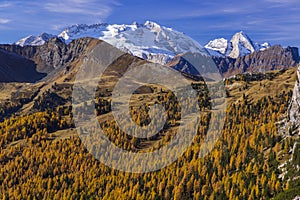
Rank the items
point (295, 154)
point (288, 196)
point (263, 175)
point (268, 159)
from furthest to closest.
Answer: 1. point (268, 159)
2. point (263, 175)
3. point (295, 154)
4. point (288, 196)

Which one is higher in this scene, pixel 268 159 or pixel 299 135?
pixel 299 135

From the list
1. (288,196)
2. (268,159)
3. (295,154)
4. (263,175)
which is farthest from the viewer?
(268,159)

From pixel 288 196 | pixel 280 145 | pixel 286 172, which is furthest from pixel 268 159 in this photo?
pixel 288 196

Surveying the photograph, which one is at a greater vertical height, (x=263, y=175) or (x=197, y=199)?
(x=263, y=175)

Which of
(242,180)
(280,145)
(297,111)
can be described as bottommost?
(242,180)

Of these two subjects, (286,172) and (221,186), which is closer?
(286,172)

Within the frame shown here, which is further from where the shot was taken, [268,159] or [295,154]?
[268,159]

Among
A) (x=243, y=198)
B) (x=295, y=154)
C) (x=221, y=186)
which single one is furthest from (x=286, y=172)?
(x=221, y=186)

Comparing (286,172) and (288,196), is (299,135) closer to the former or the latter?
(286,172)

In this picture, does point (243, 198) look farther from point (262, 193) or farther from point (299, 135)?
point (299, 135)
